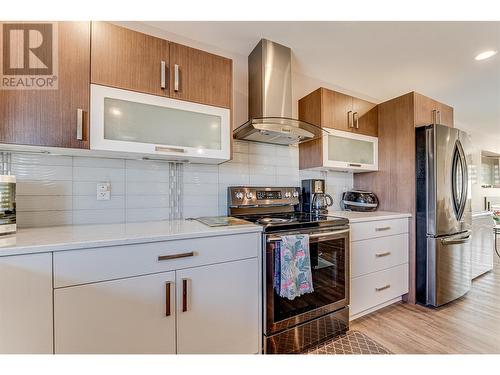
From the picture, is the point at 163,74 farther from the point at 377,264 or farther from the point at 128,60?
the point at 377,264

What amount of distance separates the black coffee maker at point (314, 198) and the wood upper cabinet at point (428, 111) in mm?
1113

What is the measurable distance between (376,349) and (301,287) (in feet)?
2.27

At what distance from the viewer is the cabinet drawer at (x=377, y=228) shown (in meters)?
1.79

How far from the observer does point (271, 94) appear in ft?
5.97

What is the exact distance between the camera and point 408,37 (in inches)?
67.2

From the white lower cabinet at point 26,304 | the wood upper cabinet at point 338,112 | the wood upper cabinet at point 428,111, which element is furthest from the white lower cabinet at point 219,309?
the wood upper cabinet at point 428,111

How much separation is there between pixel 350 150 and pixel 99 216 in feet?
7.28

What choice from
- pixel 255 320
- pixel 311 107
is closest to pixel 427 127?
pixel 311 107

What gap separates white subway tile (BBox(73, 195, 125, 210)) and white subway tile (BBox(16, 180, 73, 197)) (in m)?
0.07

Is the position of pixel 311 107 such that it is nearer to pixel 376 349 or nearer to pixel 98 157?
pixel 98 157

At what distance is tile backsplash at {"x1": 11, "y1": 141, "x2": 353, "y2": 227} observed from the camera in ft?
4.39

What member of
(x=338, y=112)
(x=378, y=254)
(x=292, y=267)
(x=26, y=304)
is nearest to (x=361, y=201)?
(x=378, y=254)

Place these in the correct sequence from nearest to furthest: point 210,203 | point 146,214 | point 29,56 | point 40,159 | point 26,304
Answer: point 26,304
point 29,56
point 40,159
point 146,214
point 210,203

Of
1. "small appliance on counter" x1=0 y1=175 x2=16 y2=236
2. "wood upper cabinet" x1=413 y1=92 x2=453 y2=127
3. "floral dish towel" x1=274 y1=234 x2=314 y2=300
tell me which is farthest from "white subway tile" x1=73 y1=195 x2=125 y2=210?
"wood upper cabinet" x1=413 y1=92 x2=453 y2=127
